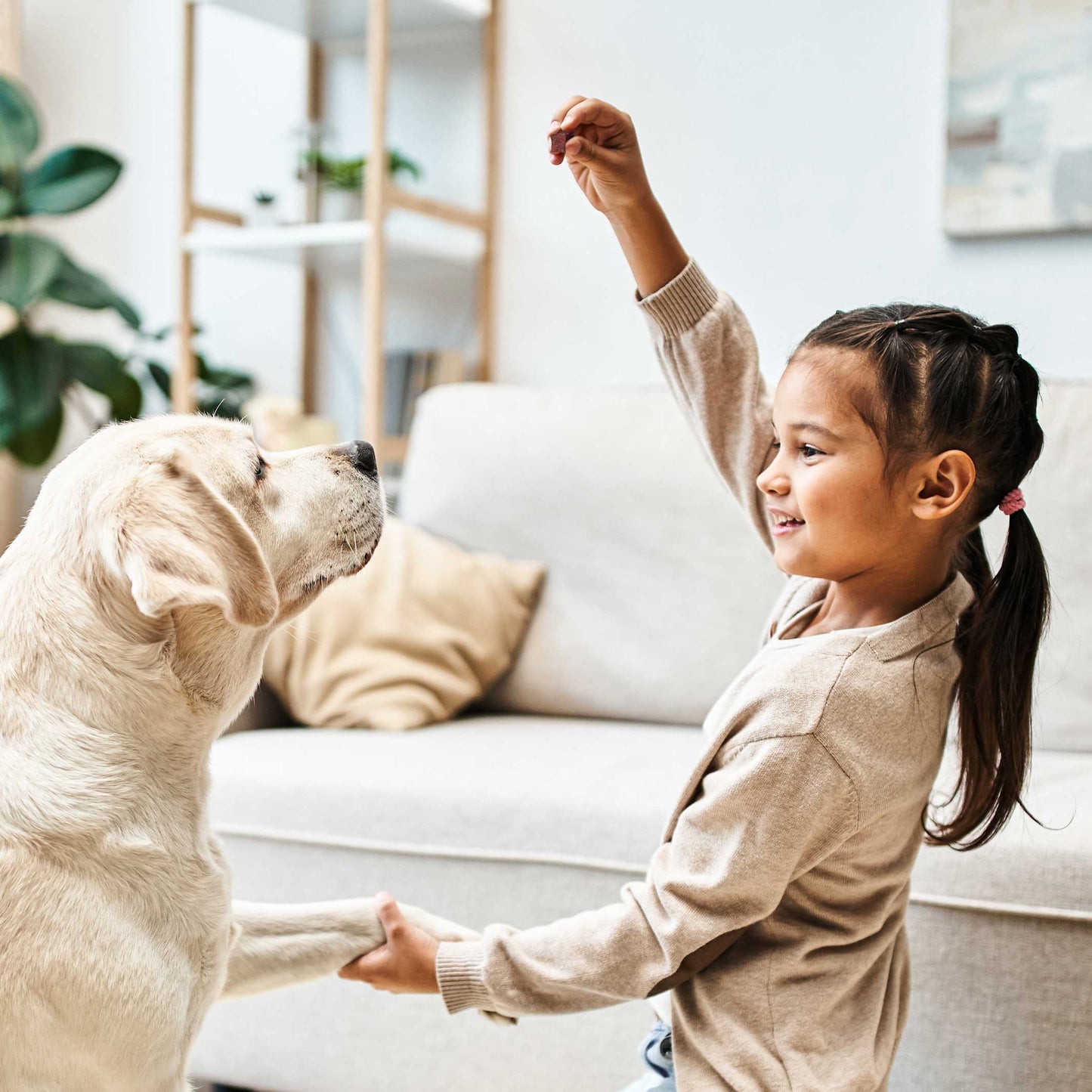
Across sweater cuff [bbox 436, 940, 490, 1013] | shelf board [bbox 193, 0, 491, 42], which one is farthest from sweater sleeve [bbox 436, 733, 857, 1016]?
shelf board [bbox 193, 0, 491, 42]

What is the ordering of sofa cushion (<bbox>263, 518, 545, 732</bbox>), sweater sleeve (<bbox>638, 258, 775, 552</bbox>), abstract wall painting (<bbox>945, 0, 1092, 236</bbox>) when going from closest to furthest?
sweater sleeve (<bbox>638, 258, 775, 552</bbox>)
sofa cushion (<bbox>263, 518, 545, 732</bbox>)
abstract wall painting (<bbox>945, 0, 1092, 236</bbox>)

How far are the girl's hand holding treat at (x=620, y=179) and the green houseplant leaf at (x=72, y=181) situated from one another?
2.13 metres

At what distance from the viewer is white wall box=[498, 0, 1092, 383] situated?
2479mm

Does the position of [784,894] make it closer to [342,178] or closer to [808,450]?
[808,450]

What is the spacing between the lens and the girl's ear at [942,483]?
1070 millimetres

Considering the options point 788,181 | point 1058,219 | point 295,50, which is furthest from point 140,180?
point 1058,219

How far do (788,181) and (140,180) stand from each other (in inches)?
75.1

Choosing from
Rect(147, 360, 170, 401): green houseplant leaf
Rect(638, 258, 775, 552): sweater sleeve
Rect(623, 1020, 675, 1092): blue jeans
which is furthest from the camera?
Rect(147, 360, 170, 401): green houseplant leaf

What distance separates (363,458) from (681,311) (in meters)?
0.35

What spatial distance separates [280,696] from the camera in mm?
2123

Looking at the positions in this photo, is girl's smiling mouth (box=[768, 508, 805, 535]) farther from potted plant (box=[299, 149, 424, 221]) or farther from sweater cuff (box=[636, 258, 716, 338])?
potted plant (box=[299, 149, 424, 221])

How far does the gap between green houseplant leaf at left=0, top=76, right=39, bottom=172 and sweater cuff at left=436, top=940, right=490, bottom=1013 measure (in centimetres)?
259

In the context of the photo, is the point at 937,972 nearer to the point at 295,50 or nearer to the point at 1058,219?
the point at 1058,219

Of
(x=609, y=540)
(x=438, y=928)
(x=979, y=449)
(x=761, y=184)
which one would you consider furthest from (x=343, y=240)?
(x=979, y=449)
